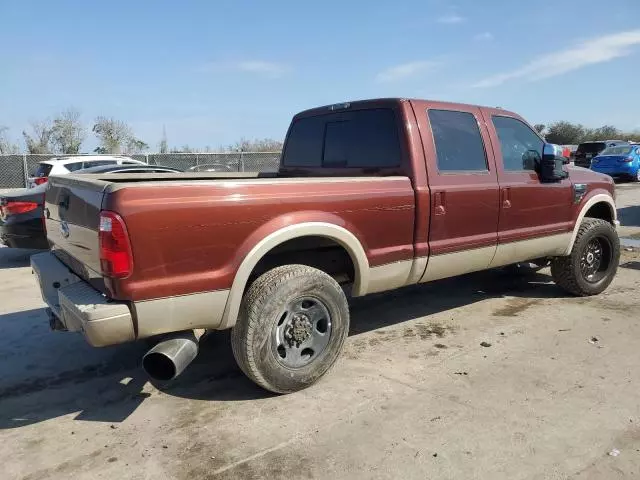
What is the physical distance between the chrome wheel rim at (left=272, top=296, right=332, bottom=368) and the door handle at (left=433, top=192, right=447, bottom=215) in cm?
126

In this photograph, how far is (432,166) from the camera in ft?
14.0

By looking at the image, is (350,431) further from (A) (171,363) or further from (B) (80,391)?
(B) (80,391)

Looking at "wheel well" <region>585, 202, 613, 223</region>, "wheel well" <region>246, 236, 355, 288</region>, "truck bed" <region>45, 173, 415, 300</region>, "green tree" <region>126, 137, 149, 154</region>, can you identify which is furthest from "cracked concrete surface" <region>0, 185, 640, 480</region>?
"green tree" <region>126, 137, 149, 154</region>

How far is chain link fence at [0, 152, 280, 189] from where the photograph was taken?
20.7 m

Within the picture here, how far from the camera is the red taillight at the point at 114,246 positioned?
2.82 m

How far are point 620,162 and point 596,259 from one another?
18.9 m

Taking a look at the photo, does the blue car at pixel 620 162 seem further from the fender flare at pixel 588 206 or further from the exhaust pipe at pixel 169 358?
the exhaust pipe at pixel 169 358

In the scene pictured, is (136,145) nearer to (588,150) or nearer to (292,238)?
(588,150)

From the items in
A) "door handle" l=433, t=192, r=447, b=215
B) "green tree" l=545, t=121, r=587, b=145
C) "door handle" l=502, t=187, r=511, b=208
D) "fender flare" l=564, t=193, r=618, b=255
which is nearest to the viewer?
"door handle" l=433, t=192, r=447, b=215

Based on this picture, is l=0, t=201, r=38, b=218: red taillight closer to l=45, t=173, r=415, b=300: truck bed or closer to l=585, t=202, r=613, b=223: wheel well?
l=45, t=173, r=415, b=300: truck bed

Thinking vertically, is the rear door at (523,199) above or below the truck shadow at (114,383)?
above

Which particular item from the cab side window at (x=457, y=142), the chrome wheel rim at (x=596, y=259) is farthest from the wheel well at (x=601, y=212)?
the cab side window at (x=457, y=142)

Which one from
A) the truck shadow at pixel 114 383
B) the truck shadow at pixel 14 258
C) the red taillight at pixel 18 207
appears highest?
the red taillight at pixel 18 207

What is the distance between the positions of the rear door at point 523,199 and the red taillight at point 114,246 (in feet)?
10.8
